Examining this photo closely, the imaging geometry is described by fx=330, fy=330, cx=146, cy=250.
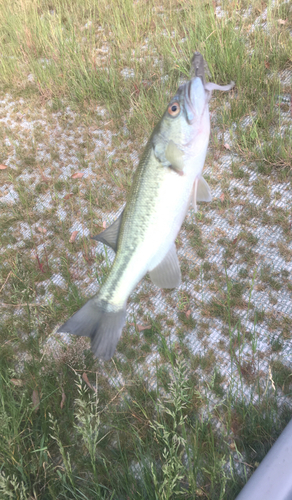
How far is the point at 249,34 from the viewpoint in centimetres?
407

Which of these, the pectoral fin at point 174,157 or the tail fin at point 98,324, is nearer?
the pectoral fin at point 174,157

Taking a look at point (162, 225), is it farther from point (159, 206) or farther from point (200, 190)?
point (200, 190)

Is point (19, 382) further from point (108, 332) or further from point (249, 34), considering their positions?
point (249, 34)

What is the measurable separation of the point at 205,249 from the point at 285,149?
1.18 metres

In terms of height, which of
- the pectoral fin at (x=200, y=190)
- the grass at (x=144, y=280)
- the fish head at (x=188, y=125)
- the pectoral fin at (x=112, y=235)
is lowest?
the grass at (x=144, y=280)

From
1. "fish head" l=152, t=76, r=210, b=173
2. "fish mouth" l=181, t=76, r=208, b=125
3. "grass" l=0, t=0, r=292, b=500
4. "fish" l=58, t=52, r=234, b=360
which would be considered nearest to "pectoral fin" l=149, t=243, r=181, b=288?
"fish" l=58, t=52, r=234, b=360

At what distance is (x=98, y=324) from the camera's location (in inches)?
42.7

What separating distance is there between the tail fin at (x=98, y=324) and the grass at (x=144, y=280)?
2.29ft

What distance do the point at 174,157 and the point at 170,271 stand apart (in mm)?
346

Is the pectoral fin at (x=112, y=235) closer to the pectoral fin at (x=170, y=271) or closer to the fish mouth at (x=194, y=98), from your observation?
the pectoral fin at (x=170, y=271)

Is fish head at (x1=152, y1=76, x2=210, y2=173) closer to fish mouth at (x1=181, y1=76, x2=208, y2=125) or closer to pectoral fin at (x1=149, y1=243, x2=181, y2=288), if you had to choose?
fish mouth at (x1=181, y1=76, x2=208, y2=125)

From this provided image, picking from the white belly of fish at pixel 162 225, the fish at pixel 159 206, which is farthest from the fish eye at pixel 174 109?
the white belly of fish at pixel 162 225

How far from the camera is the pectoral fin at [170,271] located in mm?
1033

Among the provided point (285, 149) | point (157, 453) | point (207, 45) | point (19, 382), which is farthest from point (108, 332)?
point (207, 45)
